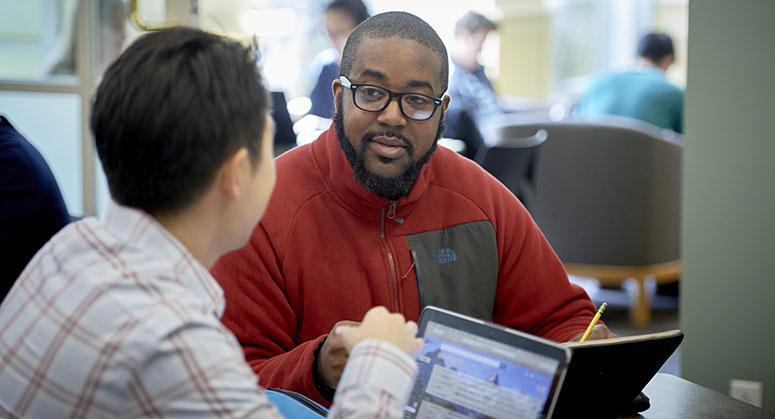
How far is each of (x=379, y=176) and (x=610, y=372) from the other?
63 centimetres

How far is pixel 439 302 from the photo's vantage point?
180cm

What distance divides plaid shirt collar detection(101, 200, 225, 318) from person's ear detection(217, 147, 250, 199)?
81 mm

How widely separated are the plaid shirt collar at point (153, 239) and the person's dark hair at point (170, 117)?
0.03 metres

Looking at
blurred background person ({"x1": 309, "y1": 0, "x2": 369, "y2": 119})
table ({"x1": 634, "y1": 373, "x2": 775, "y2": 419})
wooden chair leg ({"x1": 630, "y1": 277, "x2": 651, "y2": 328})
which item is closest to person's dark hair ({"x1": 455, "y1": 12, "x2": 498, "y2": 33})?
blurred background person ({"x1": 309, "y1": 0, "x2": 369, "y2": 119})

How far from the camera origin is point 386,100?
1.83 metres

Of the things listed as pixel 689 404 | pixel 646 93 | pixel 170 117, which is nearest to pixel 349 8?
pixel 646 93

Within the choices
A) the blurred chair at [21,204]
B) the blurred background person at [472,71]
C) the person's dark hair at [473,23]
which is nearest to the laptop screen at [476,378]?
the blurred chair at [21,204]

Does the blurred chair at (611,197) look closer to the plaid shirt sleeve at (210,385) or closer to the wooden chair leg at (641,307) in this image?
the wooden chair leg at (641,307)

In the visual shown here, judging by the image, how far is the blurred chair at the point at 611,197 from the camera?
4609mm

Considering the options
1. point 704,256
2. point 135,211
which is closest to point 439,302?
point 135,211

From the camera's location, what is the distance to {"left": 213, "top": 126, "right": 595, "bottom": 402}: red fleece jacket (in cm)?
170

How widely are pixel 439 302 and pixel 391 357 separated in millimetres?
702

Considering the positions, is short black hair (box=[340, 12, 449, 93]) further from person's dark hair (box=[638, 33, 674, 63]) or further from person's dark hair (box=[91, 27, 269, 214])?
person's dark hair (box=[638, 33, 674, 63])

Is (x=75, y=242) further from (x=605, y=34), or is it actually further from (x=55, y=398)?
(x=605, y=34)
